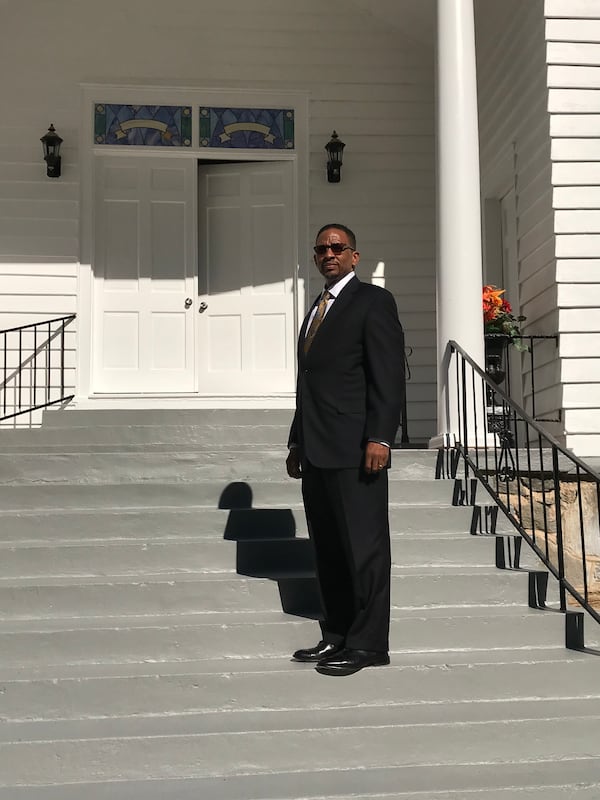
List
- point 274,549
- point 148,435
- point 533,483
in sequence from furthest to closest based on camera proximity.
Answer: point 148,435
point 533,483
point 274,549

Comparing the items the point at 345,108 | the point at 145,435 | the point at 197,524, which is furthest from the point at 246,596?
the point at 345,108

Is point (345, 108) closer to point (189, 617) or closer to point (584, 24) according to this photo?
point (584, 24)

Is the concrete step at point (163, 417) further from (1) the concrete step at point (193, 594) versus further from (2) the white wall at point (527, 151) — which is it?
(1) the concrete step at point (193, 594)

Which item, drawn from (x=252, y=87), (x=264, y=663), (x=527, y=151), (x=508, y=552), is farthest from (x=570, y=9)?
(x=264, y=663)

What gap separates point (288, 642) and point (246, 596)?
392 millimetres

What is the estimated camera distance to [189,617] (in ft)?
13.9

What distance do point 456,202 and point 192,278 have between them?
3047 millimetres

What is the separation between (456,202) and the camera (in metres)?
6.38

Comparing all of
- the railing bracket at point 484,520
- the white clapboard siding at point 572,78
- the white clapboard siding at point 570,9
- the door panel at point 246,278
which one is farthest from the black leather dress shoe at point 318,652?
the white clapboard siding at point 570,9

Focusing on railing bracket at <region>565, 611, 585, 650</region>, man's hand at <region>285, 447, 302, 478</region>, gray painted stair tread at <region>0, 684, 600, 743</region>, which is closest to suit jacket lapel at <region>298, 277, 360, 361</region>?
man's hand at <region>285, 447, 302, 478</region>

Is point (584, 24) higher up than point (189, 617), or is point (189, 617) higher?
point (584, 24)

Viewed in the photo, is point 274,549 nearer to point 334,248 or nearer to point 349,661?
point 349,661

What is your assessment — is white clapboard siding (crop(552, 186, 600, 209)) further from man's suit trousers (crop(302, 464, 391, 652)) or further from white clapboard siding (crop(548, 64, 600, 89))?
man's suit trousers (crop(302, 464, 391, 652))

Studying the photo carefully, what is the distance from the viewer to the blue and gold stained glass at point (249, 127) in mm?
8828
